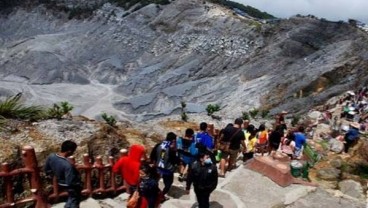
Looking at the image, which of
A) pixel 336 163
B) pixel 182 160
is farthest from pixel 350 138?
pixel 182 160

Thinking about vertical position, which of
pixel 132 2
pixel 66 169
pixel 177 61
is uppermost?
pixel 132 2

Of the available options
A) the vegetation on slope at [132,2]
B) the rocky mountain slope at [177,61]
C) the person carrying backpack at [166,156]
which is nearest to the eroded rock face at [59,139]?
Result: the person carrying backpack at [166,156]

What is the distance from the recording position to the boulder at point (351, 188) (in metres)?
12.3

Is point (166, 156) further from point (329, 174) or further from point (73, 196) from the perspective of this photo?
point (329, 174)

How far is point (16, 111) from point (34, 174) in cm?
363

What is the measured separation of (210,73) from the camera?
52.8 m

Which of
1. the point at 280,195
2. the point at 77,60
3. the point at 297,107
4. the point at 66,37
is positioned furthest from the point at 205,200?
the point at 66,37

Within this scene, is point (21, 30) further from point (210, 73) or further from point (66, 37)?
point (210, 73)

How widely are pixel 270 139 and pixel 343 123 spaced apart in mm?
9797

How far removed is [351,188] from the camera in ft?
41.6

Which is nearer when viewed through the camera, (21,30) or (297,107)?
(297,107)

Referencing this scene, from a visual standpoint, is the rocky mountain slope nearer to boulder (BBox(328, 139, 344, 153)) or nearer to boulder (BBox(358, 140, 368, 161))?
boulder (BBox(328, 139, 344, 153))

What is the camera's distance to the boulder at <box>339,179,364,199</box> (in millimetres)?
12312

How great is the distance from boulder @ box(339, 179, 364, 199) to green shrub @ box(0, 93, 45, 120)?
740 cm
